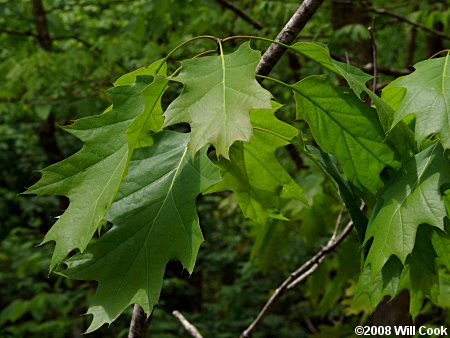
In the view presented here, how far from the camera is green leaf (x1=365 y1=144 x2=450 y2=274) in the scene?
901mm

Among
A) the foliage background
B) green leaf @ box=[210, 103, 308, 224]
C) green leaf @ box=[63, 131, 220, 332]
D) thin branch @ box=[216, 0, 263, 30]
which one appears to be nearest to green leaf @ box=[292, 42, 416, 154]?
green leaf @ box=[210, 103, 308, 224]

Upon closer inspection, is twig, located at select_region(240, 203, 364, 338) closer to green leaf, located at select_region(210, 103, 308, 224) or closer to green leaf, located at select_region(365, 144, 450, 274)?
green leaf, located at select_region(210, 103, 308, 224)

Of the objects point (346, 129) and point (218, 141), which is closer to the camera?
point (218, 141)

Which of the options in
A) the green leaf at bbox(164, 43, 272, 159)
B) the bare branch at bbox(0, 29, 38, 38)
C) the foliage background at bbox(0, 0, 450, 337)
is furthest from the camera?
the bare branch at bbox(0, 29, 38, 38)

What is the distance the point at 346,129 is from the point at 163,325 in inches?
159

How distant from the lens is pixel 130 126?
91 centimetres

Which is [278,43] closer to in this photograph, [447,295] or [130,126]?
[130,126]

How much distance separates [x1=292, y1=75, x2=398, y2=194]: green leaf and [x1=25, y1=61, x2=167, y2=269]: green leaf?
25 cm

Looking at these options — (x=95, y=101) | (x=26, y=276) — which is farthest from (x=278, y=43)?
Result: (x=26, y=276)

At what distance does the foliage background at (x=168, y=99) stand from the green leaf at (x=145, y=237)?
Result: 859mm

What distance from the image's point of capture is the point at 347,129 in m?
1.02

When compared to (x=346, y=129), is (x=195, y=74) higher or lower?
higher

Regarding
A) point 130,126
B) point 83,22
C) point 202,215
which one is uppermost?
point 130,126

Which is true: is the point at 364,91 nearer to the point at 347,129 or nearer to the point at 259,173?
the point at 347,129
